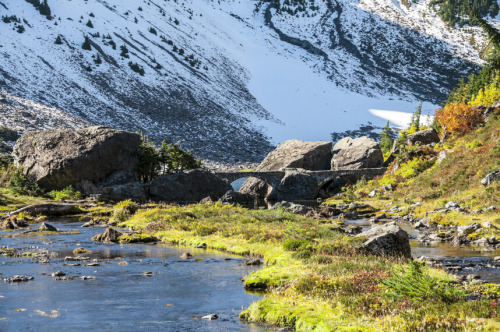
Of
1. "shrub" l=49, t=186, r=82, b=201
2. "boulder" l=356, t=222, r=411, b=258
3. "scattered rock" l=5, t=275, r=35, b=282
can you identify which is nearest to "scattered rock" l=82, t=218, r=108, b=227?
"scattered rock" l=5, t=275, r=35, b=282

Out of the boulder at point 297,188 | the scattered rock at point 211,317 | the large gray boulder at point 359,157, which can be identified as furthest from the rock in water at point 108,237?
the large gray boulder at point 359,157

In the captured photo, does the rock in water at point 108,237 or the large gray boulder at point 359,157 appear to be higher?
the large gray boulder at point 359,157

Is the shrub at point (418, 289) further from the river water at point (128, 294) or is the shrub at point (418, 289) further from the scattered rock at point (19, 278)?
the scattered rock at point (19, 278)

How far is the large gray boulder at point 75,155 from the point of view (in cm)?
8206

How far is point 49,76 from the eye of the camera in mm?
186000

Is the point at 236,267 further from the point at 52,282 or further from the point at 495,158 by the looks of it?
the point at 495,158

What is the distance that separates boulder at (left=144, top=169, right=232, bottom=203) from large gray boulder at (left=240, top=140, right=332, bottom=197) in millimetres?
25026

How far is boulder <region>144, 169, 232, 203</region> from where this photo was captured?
82.9 m

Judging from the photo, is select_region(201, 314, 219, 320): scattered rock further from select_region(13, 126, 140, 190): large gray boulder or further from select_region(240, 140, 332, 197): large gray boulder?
select_region(240, 140, 332, 197): large gray boulder

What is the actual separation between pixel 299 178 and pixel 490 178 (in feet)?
164

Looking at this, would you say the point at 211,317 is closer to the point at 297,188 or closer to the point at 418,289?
the point at 418,289

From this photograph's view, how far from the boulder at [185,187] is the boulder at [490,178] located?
157 feet

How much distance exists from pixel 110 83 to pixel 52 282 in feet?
618

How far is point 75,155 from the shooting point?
83.0 m
